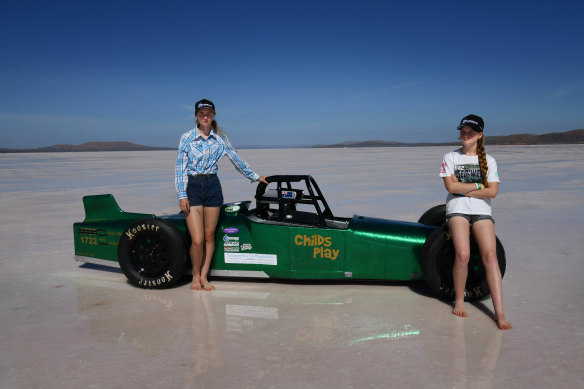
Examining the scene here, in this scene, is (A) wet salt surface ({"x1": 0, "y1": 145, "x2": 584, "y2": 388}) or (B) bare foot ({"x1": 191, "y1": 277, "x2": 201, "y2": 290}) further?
(B) bare foot ({"x1": 191, "y1": 277, "x2": 201, "y2": 290})

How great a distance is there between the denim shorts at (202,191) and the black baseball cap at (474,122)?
8.27ft

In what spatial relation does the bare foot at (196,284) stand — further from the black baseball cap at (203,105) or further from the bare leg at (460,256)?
the bare leg at (460,256)

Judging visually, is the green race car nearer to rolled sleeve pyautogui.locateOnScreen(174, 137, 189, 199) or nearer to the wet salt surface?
the wet salt surface

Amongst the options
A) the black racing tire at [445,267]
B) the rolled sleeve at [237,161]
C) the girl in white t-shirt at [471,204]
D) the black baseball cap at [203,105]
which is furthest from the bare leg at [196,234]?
the girl in white t-shirt at [471,204]

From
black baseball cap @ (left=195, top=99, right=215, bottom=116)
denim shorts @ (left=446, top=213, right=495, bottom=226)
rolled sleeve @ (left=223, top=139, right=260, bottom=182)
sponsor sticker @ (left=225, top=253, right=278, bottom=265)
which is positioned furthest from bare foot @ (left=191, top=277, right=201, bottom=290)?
denim shorts @ (left=446, top=213, right=495, bottom=226)

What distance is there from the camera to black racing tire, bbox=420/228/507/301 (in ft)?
14.0

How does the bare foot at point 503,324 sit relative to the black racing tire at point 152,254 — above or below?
below

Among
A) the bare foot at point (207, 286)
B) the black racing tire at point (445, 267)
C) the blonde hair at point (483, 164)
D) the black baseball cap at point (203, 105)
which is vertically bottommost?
the bare foot at point (207, 286)

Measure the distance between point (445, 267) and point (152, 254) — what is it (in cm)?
309

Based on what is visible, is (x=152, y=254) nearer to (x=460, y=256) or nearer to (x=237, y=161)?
(x=237, y=161)

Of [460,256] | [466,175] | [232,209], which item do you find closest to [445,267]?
[460,256]

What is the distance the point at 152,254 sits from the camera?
16.0ft

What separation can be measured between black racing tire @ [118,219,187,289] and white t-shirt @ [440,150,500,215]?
2769 mm

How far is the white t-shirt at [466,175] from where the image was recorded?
3.94m
